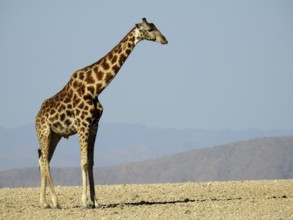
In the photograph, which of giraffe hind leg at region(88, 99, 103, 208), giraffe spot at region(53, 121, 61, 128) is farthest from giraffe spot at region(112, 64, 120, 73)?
giraffe spot at region(53, 121, 61, 128)

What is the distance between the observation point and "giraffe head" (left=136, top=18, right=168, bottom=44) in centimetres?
2244

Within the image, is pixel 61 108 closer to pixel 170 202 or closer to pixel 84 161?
pixel 84 161

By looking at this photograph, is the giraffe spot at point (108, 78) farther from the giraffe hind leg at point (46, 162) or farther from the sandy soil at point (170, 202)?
the sandy soil at point (170, 202)

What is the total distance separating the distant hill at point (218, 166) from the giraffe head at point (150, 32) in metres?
78.3

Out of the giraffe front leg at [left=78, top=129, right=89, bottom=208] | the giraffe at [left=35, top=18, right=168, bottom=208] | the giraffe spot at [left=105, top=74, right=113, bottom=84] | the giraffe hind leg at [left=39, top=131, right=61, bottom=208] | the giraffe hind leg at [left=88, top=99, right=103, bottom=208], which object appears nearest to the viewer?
the giraffe front leg at [left=78, top=129, right=89, bottom=208]

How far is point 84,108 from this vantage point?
72.2 ft

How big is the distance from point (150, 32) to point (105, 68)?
1476 millimetres

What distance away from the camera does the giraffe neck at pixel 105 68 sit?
22.4m

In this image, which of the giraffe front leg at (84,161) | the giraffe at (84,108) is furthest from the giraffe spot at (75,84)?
the giraffe front leg at (84,161)

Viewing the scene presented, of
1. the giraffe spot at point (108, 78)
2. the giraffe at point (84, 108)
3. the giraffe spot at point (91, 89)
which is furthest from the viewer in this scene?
the giraffe spot at point (108, 78)

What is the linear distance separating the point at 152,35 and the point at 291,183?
26.5ft

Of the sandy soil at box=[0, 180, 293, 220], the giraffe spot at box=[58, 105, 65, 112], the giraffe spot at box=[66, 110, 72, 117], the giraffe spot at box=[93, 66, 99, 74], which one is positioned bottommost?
the sandy soil at box=[0, 180, 293, 220]

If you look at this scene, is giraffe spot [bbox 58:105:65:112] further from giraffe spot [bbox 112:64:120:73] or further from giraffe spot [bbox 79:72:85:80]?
giraffe spot [bbox 112:64:120:73]

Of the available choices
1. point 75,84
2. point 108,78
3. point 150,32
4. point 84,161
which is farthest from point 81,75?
point 84,161
